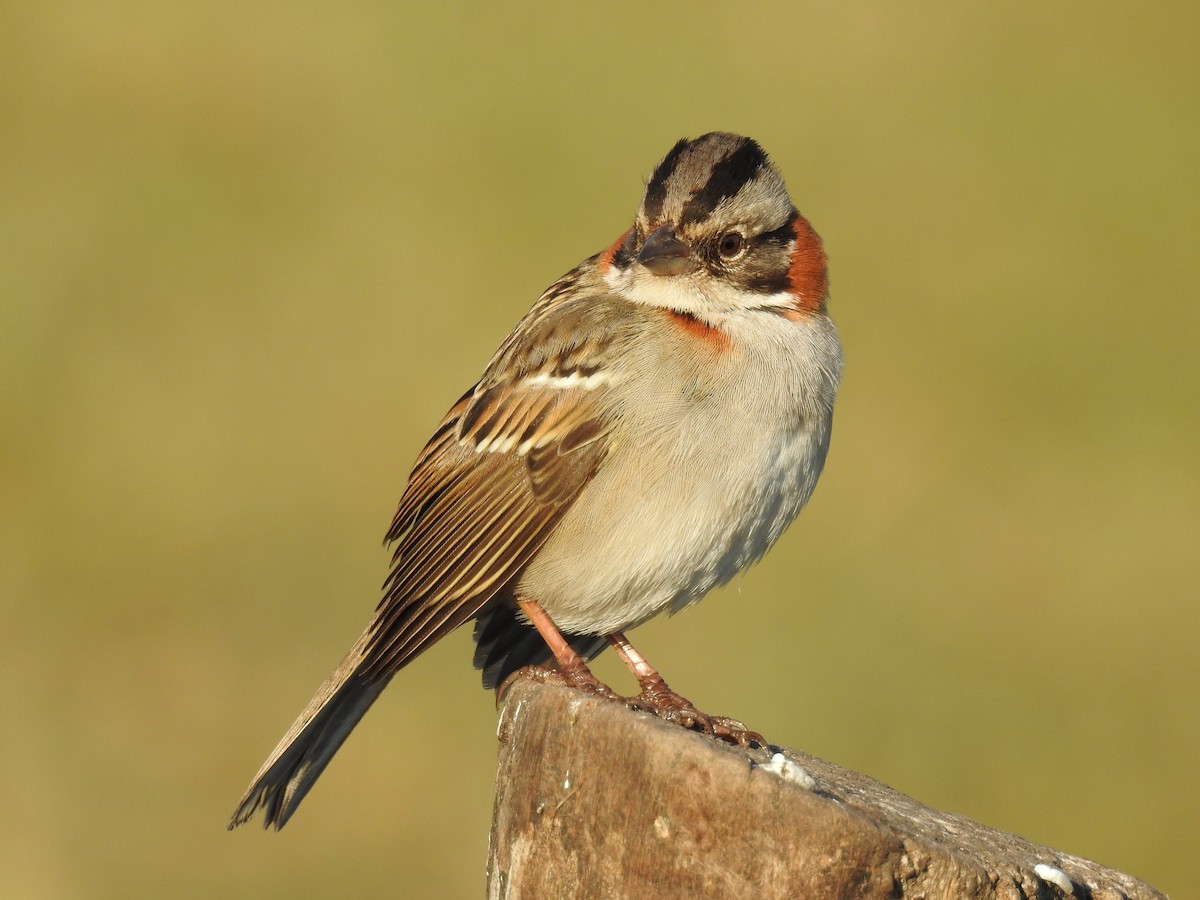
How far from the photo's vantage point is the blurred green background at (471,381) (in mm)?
9500

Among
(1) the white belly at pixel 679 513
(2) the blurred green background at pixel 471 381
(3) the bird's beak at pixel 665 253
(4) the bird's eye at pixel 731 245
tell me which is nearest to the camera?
(1) the white belly at pixel 679 513

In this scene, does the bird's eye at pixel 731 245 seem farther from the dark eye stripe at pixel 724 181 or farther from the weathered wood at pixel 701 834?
the weathered wood at pixel 701 834

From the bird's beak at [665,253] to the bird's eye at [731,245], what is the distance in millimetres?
129

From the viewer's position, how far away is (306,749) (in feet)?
19.5

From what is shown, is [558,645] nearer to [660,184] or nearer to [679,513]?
[679,513]

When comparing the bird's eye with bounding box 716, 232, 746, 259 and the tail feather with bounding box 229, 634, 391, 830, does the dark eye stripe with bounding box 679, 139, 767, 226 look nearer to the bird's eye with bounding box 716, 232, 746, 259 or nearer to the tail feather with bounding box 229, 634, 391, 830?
the bird's eye with bounding box 716, 232, 746, 259

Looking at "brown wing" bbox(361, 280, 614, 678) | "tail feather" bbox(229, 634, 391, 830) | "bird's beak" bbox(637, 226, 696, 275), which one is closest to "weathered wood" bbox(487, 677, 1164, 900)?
"brown wing" bbox(361, 280, 614, 678)

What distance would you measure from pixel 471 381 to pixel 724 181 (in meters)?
5.86

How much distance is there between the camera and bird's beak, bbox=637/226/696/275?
5777 mm

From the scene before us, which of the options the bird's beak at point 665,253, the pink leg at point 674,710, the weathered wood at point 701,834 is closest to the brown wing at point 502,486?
the bird's beak at point 665,253

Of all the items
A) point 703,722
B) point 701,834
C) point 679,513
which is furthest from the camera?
point 679,513

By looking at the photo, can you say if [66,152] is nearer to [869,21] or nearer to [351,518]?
[351,518]

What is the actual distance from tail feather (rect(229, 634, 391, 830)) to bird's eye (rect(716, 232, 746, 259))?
5.75 feet

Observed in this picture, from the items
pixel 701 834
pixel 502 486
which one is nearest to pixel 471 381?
pixel 502 486
